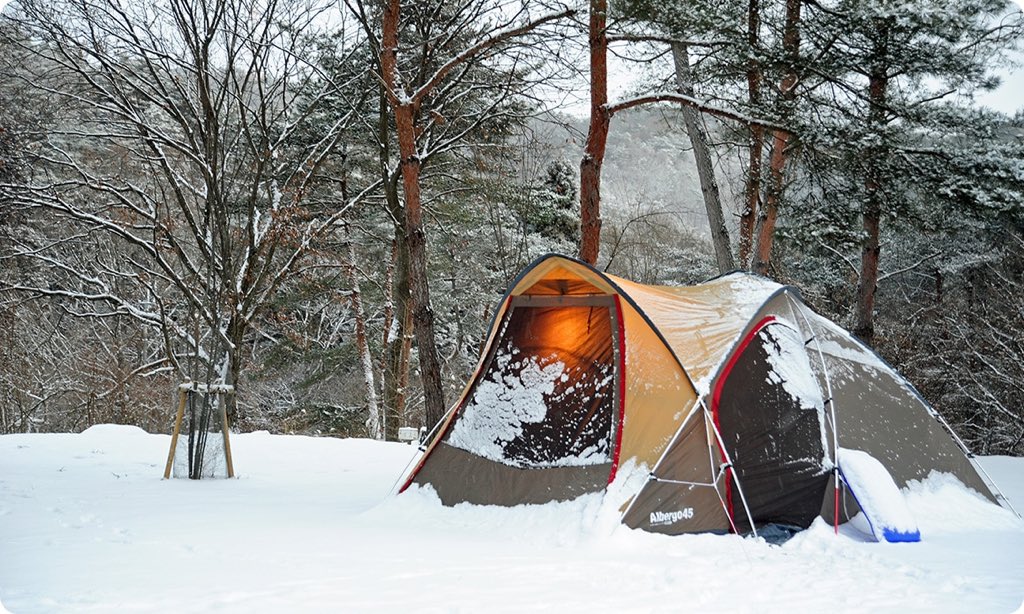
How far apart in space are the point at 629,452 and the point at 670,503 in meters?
0.39

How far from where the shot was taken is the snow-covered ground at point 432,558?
10.4 feet

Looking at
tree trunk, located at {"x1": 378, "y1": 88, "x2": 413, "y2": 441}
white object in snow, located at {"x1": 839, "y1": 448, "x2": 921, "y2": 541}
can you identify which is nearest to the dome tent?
white object in snow, located at {"x1": 839, "y1": 448, "x2": 921, "y2": 541}

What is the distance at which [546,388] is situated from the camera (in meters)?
5.47

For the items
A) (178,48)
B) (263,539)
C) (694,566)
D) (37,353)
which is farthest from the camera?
(37,353)

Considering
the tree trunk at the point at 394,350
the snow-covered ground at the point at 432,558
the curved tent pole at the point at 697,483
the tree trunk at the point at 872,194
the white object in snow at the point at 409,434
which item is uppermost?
the tree trunk at the point at 872,194

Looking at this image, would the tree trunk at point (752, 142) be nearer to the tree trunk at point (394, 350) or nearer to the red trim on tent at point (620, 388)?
the red trim on tent at point (620, 388)

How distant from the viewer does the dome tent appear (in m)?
4.75

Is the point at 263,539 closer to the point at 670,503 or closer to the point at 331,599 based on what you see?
the point at 331,599

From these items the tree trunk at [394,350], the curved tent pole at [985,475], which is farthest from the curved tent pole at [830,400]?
the tree trunk at [394,350]

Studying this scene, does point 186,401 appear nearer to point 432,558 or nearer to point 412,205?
point 412,205

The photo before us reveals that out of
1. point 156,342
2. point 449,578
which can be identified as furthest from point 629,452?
point 156,342

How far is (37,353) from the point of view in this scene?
58.3 feet

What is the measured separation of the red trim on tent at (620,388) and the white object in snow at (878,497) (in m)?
1.52

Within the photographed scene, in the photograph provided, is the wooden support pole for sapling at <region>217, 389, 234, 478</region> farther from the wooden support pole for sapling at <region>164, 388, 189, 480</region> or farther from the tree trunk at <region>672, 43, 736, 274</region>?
the tree trunk at <region>672, 43, 736, 274</region>
